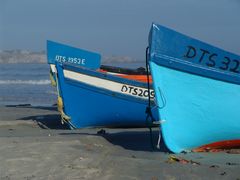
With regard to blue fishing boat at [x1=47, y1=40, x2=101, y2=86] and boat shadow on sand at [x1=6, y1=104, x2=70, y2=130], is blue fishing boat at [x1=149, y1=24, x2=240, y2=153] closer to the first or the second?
boat shadow on sand at [x1=6, y1=104, x2=70, y2=130]

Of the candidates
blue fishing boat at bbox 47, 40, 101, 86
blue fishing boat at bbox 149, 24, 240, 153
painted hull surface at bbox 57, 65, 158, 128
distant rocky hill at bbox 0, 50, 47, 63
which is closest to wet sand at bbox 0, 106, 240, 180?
blue fishing boat at bbox 149, 24, 240, 153

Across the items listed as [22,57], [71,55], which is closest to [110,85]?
[71,55]

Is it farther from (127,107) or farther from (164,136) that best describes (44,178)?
(127,107)

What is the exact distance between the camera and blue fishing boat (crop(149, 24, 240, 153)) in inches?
268

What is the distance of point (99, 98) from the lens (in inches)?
380

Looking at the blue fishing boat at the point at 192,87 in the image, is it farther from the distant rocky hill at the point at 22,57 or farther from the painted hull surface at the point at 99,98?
the distant rocky hill at the point at 22,57

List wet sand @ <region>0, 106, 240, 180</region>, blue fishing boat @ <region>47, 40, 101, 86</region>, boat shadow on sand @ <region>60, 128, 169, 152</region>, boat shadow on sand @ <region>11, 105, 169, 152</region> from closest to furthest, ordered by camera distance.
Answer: wet sand @ <region>0, 106, 240, 180</region>, boat shadow on sand @ <region>60, 128, 169, 152</region>, boat shadow on sand @ <region>11, 105, 169, 152</region>, blue fishing boat @ <region>47, 40, 101, 86</region>

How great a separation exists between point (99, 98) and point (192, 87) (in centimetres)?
311

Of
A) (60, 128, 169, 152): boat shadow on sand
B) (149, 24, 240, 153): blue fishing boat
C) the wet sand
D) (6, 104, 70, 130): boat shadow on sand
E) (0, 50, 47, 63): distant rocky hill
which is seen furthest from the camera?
(0, 50, 47, 63): distant rocky hill

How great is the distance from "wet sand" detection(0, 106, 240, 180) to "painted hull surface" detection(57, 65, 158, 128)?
3.31 feet

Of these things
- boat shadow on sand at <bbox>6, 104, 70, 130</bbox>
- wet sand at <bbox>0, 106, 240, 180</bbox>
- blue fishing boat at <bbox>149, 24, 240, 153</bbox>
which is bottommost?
boat shadow on sand at <bbox>6, 104, 70, 130</bbox>

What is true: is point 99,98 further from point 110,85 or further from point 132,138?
point 132,138

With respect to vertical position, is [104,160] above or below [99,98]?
above

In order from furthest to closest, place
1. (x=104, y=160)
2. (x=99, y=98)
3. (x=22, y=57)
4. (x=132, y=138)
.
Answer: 1. (x=22, y=57)
2. (x=99, y=98)
3. (x=132, y=138)
4. (x=104, y=160)
